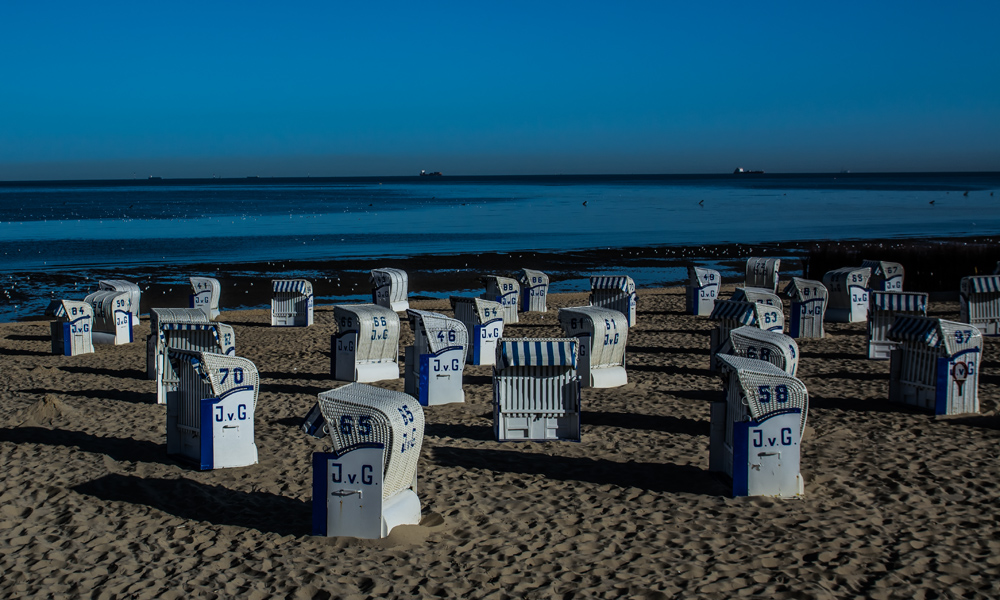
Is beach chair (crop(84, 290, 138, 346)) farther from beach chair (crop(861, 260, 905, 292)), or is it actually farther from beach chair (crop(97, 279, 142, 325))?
beach chair (crop(861, 260, 905, 292))

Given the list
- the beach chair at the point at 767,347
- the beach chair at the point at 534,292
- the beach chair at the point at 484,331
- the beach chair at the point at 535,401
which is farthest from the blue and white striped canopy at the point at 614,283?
the beach chair at the point at 535,401

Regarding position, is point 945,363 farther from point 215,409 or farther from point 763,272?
point 763,272

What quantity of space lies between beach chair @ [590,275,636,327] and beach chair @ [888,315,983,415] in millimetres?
9475

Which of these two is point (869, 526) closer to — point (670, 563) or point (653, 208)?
point (670, 563)

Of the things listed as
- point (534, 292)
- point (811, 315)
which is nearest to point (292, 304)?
point (534, 292)

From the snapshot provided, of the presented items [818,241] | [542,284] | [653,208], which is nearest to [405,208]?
[653,208]

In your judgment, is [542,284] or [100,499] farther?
[542,284]

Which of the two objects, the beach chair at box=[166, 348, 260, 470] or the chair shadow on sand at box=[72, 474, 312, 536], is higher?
the beach chair at box=[166, 348, 260, 470]

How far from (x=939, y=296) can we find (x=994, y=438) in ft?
58.5

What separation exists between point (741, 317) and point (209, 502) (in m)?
10.1

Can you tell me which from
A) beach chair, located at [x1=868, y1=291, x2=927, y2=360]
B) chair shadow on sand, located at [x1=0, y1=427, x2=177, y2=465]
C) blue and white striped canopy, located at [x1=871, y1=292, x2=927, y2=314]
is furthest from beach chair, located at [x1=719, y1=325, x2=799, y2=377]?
chair shadow on sand, located at [x1=0, y1=427, x2=177, y2=465]

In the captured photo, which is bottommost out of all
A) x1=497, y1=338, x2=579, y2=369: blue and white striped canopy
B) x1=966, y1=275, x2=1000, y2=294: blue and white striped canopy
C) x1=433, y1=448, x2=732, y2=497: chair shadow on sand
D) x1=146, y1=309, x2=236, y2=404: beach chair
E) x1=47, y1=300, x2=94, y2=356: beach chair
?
x1=433, y1=448, x2=732, y2=497: chair shadow on sand

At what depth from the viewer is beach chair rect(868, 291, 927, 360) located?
17203mm

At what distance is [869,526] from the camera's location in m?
8.34
